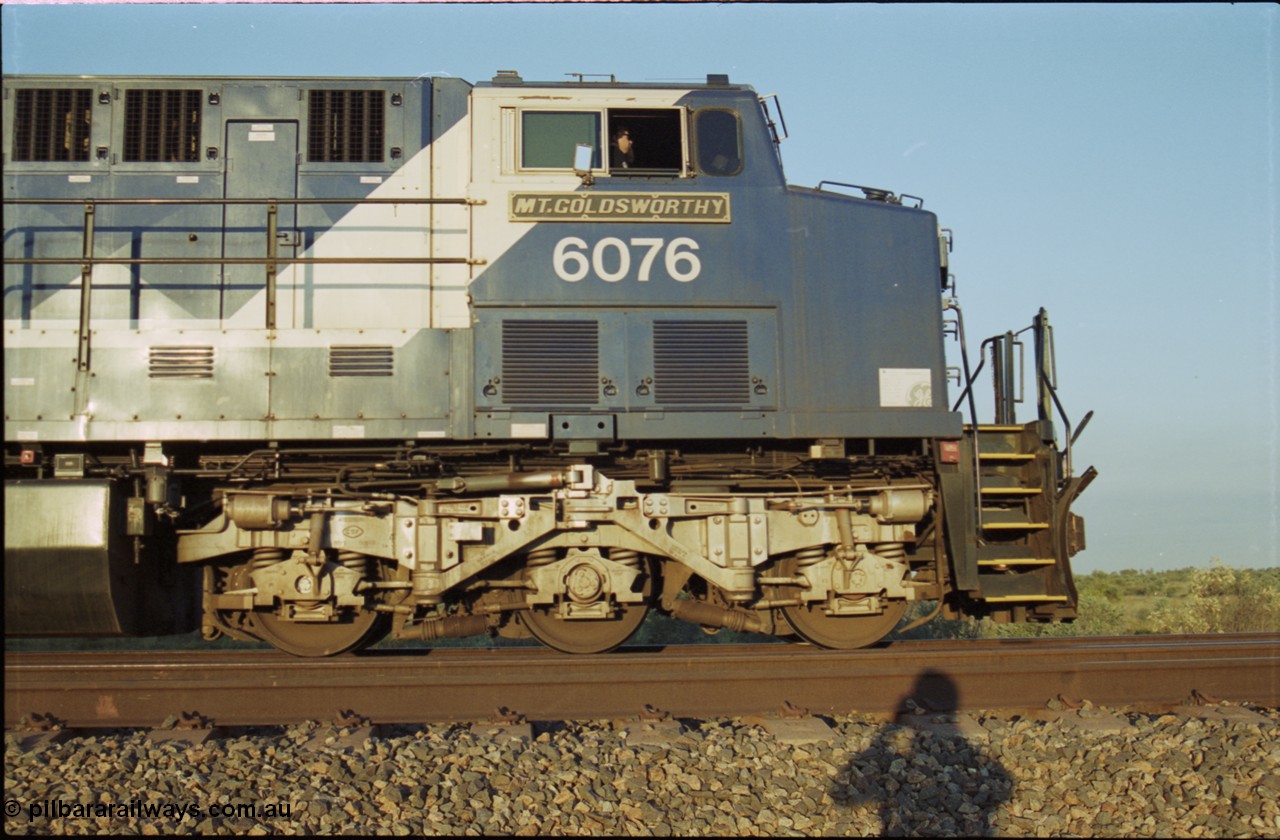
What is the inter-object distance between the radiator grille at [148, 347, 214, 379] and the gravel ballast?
2.55m

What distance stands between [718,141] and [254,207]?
12.1 feet

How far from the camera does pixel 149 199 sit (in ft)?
23.2

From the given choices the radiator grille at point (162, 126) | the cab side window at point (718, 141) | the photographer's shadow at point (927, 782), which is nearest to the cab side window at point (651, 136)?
the cab side window at point (718, 141)

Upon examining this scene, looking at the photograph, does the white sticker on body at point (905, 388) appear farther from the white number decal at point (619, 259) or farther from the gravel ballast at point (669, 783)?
the gravel ballast at point (669, 783)

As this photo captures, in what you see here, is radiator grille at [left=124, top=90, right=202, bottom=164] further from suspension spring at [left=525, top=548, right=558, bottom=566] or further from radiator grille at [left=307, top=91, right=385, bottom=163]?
suspension spring at [left=525, top=548, right=558, bottom=566]

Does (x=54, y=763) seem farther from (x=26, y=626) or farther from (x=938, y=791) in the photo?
(x=938, y=791)

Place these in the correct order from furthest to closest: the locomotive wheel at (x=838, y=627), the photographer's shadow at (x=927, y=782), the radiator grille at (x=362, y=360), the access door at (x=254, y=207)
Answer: the locomotive wheel at (x=838, y=627) < the access door at (x=254, y=207) < the radiator grille at (x=362, y=360) < the photographer's shadow at (x=927, y=782)

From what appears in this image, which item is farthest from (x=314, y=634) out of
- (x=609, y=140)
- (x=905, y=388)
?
(x=905, y=388)

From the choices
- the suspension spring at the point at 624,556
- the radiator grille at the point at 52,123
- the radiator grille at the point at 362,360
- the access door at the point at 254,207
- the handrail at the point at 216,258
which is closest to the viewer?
the handrail at the point at 216,258

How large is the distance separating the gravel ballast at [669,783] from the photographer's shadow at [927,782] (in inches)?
0.5

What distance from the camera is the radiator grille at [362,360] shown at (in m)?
7.04

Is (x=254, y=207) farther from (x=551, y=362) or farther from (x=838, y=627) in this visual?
(x=838, y=627)

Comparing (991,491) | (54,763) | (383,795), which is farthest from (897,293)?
(54,763)

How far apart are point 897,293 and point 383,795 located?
5202 millimetres
